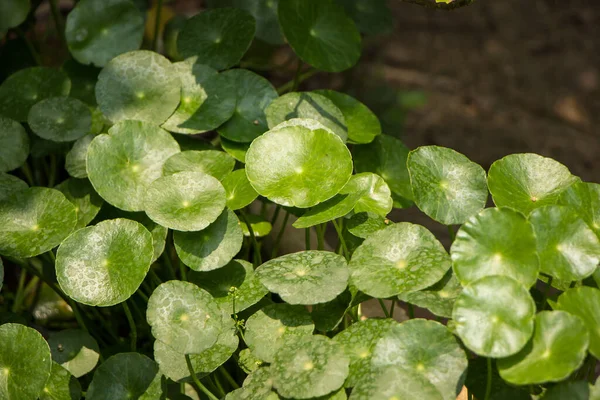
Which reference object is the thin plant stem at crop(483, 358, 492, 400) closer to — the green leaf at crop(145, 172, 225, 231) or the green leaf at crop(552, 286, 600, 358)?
the green leaf at crop(552, 286, 600, 358)

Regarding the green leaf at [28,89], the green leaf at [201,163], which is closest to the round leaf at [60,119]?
the green leaf at [28,89]

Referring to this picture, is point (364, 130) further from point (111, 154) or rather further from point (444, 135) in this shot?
point (444, 135)

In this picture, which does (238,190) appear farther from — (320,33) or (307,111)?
(320,33)

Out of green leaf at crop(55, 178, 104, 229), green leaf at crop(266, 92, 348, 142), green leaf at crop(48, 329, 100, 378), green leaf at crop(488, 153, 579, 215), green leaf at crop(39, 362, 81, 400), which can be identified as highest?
green leaf at crop(488, 153, 579, 215)

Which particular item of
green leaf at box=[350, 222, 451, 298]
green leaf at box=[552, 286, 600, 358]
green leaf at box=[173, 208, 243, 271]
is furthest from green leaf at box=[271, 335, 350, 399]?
green leaf at box=[552, 286, 600, 358]

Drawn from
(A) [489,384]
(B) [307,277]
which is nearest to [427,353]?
(A) [489,384]
